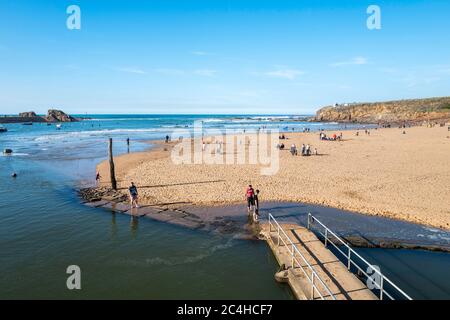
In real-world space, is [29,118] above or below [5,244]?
above

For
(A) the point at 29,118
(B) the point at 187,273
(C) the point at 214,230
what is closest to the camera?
(B) the point at 187,273

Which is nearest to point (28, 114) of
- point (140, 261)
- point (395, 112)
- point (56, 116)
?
point (56, 116)

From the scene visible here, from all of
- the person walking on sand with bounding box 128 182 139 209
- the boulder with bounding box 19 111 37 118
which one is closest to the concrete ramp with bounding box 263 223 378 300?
the person walking on sand with bounding box 128 182 139 209

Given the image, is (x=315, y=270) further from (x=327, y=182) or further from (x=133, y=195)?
(x=327, y=182)

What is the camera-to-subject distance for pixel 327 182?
2312 cm

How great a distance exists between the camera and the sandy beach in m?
18.1

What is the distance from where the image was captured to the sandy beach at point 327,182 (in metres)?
18.1

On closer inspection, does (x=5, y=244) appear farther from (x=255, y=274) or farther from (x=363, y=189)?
(x=363, y=189)

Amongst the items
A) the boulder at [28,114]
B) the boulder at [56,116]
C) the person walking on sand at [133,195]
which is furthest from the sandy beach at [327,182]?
the boulder at [28,114]

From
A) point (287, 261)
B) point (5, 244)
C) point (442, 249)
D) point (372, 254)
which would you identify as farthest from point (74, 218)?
point (442, 249)

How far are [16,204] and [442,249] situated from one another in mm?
22055

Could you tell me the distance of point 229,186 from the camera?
2259 cm

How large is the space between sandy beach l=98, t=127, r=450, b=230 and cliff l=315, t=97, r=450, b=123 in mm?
74507

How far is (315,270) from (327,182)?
43.8 feet
